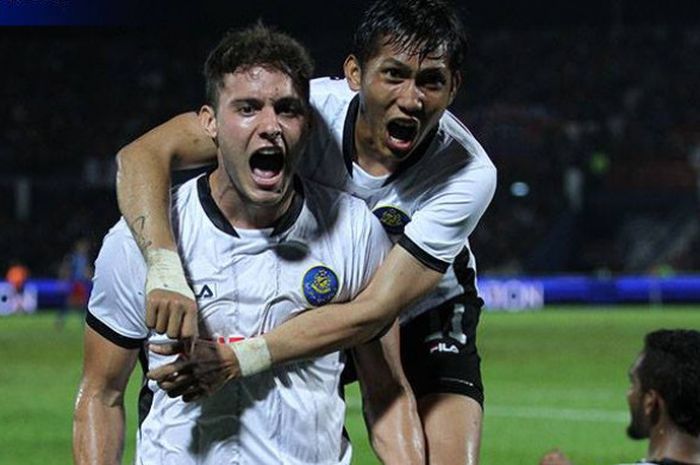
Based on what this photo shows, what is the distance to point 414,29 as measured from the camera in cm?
512

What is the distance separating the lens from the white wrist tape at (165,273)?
401cm

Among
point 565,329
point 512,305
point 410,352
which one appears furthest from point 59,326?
point 410,352

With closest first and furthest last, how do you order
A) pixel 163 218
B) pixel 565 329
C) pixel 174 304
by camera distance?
pixel 174 304, pixel 163 218, pixel 565 329

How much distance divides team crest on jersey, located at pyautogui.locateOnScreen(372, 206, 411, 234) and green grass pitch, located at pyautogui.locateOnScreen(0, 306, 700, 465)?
5.23 m

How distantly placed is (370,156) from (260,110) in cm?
131

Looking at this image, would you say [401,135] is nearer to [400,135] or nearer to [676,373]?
[400,135]

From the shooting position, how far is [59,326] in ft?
89.3

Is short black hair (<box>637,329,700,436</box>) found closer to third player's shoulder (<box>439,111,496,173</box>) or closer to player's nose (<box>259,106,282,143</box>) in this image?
third player's shoulder (<box>439,111,496,173</box>)

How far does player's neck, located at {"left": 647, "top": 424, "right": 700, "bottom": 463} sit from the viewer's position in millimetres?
4387

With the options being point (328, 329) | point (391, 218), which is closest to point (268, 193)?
point (328, 329)

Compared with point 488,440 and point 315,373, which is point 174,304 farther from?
point 488,440

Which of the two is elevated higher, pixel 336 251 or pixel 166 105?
pixel 166 105

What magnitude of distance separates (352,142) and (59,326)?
74.1ft

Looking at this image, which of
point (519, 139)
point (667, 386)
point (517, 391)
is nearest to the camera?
point (667, 386)
